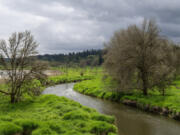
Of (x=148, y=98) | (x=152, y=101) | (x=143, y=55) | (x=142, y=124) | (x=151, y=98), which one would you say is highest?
(x=143, y=55)

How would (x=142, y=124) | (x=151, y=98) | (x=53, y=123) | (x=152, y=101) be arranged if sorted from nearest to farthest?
(x=53, y=123)
(x=142, y=124)
(x=152, y=101)
(x=151, y=98)

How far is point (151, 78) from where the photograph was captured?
111 feet

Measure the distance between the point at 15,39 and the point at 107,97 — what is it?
81.5 feet

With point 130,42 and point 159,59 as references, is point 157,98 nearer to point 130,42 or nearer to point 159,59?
point 159,59

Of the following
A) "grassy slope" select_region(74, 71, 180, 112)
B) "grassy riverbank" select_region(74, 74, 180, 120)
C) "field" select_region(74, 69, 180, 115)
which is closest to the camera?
"grassy riverbank" select_region(74, 74, 180, 120)

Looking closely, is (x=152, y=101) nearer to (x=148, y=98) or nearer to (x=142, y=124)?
(x=148, y=98)

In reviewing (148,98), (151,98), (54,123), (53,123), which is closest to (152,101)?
(151,98)

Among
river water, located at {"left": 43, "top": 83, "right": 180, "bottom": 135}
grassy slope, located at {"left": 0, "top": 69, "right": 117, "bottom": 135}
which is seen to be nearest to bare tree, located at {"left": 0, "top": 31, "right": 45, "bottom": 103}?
grassy slope, located at {"left": 0, "top": 69, "right": 117, "bottom": 135}

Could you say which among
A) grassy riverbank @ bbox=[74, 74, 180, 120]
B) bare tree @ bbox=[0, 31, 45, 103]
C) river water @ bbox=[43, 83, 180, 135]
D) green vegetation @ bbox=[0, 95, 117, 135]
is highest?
bare tree @ bbox=[0, 31, 45, 103]

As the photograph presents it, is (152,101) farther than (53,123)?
Yes

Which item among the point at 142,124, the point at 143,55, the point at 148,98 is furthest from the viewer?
the point at 143,55

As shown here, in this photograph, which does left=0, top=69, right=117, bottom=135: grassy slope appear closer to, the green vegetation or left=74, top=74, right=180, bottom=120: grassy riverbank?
the green vegetation

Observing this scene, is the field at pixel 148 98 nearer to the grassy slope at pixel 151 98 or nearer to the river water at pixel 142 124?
the grassy slope at pixel 151 98

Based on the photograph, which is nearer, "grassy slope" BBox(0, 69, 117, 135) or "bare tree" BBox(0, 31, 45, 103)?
"grassy slope" BBox(0, 69, 117, 135)
